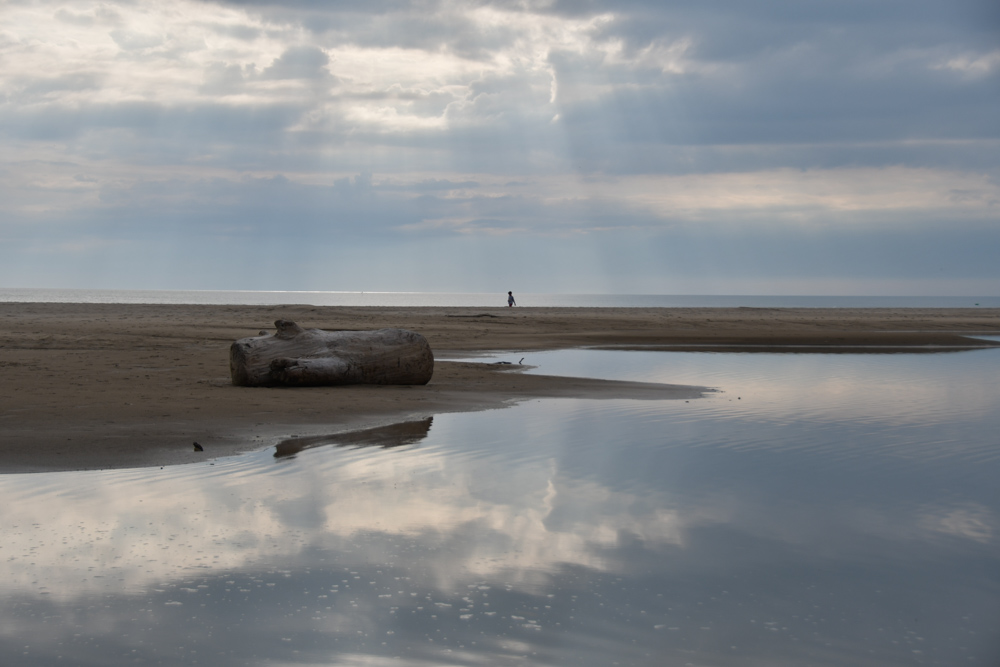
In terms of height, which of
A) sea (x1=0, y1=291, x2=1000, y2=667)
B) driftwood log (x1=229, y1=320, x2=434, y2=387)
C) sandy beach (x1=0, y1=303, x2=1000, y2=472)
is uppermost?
driftwood log (x1=229, y1=320, x2=434, y2=387)

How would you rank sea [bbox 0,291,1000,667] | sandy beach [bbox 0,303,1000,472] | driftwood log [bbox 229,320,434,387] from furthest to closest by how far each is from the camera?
1. driftwood log [bbox 229,320,434,387]
2. sandy beach [bbox 0,303,1000,472]
3. sea [bbox 0,291,1000,667]

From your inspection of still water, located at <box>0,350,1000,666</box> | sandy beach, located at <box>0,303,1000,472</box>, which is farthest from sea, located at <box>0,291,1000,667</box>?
sandy beach, located at <box>0,303,1000,472</box>

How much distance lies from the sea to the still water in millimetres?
21

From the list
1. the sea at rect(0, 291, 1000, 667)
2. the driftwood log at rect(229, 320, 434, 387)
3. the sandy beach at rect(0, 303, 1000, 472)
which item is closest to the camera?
the sea at rect(0, 291, 1000, 667)

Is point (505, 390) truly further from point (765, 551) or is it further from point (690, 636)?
point (690, 636)

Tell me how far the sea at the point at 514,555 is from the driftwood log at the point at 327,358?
4.28 metres

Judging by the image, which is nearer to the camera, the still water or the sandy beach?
the still water

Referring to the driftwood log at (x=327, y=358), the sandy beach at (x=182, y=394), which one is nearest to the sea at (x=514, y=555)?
the sandy beach at (x=182, y=394)

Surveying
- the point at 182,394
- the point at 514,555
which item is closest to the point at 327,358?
the point at 182,394

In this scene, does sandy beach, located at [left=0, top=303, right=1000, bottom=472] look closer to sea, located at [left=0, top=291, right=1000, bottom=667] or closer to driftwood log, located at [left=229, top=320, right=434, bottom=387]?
driftwood log, located at [left=229, top=320, right=434, bottom=387]

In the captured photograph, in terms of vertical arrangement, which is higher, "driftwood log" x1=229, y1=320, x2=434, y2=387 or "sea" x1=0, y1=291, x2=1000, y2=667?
"driftwood log" x1=229, y1=320, x2=434, y2=387

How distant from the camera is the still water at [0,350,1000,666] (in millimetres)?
4438

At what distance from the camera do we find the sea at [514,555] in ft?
14.5

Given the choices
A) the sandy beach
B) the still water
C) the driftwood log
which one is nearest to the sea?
the still water
